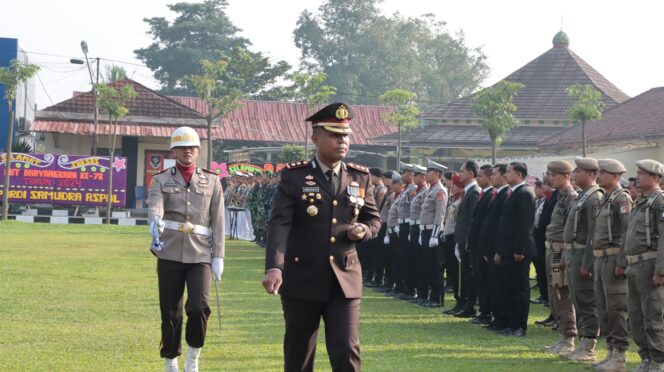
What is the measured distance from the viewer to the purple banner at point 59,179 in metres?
40.5

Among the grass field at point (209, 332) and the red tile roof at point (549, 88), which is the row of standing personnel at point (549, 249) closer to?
the grass field at point (209, 332)

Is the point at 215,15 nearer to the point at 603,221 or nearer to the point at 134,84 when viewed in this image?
the point at 134,84

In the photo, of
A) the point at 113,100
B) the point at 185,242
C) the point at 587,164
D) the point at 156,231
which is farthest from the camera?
the point at 113,100

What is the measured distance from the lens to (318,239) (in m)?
7.21

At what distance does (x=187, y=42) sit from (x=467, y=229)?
2675 inches

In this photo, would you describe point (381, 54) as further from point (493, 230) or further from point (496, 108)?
point (493, 230)

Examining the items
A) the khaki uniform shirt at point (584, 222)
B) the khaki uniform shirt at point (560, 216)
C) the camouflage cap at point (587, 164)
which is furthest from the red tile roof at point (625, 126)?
→ the camouflage cap at point (587, 164)

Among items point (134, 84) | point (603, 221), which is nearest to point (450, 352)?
point (603, 221)

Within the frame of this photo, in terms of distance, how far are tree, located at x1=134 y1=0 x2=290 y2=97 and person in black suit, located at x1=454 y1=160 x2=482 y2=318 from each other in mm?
63353

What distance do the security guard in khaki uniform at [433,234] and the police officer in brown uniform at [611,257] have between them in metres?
5.26

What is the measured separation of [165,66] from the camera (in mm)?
Result: 79375

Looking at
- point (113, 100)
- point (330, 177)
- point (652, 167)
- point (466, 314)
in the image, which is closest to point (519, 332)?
point (466, 314)

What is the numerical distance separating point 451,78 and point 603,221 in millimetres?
79935

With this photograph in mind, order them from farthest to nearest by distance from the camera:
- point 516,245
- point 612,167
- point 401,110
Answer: point 401,110
point 516,245
point 612,167
